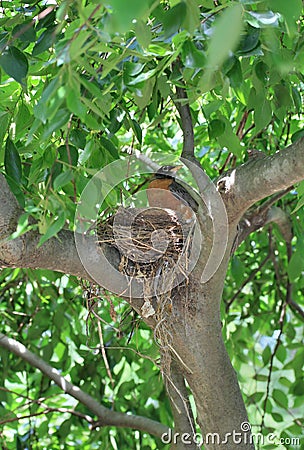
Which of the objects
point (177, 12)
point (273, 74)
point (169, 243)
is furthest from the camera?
point (169, 243)

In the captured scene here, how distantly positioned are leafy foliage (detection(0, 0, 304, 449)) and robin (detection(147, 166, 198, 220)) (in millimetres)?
106

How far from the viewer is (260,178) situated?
3.98ft

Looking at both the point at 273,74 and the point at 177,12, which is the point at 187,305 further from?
the point at 177,12

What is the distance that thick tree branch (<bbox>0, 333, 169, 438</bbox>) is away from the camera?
6.57ft

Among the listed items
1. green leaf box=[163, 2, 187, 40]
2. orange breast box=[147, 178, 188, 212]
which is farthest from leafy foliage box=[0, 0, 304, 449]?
orange breast box=[147, 178, 188, 212]

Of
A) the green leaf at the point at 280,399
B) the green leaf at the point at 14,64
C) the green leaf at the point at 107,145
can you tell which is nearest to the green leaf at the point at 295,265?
the green leaf at the point at 280,399

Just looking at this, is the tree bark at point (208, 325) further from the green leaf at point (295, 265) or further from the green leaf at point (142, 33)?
the green leaf at point (295, 265)

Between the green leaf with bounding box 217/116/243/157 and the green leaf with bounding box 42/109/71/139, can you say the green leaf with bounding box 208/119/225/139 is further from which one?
the green leaf with bounding box 42/109/71/139

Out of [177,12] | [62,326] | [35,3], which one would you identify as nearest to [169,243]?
[35,3]

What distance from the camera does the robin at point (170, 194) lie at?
1494 mm

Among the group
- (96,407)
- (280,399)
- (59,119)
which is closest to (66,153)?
(59,119)

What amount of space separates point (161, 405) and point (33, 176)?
1.42 metres

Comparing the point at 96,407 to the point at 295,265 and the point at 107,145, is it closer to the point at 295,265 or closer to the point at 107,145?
the point at 295,265

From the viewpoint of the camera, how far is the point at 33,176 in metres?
1.16
